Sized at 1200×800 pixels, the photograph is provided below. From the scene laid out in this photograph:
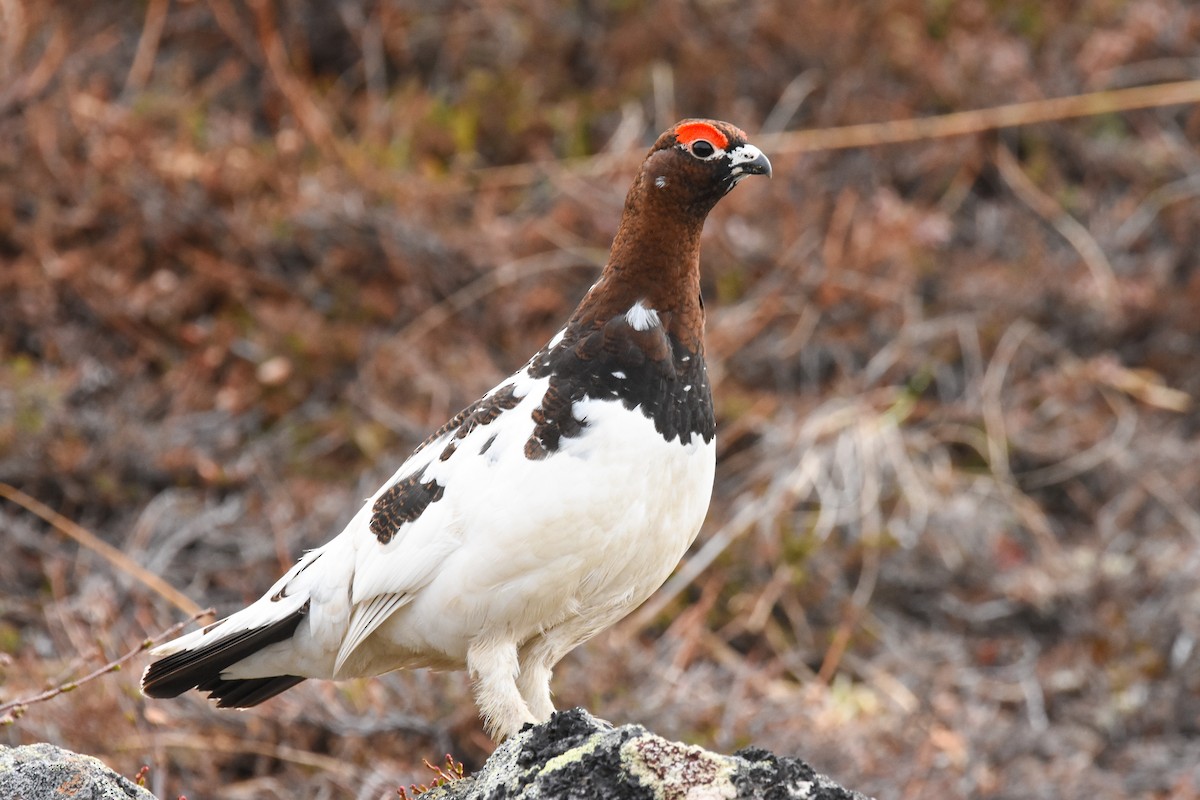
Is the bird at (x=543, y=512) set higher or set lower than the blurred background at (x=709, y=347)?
lower

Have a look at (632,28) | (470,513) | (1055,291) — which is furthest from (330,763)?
(632,28)

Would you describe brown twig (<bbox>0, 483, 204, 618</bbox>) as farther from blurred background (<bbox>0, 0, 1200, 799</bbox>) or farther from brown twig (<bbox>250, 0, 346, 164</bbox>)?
brown twig (<bbox>250, 0, 346, 164</bbox>)

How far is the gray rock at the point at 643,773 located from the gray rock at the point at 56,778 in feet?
2.08

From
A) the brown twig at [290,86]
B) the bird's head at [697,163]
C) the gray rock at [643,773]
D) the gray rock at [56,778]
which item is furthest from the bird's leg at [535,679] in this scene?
the brown twig at [290,86]

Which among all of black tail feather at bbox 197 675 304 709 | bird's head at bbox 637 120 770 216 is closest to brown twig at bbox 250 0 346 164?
black tail feather at bbox 197 675 304 709

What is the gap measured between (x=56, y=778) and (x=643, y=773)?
98 centimetres

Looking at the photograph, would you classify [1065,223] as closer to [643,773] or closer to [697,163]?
[697,163]

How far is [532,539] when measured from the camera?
268 centimetres

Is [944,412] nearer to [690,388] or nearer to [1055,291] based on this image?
[1055,291]

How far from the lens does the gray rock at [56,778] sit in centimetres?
230

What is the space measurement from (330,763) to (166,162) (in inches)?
126

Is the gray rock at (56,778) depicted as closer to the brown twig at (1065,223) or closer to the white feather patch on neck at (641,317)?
the white feather patch on neck at (641,317)

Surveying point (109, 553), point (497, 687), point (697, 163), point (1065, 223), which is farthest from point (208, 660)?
point (1065, 223)

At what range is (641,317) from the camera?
287cm
